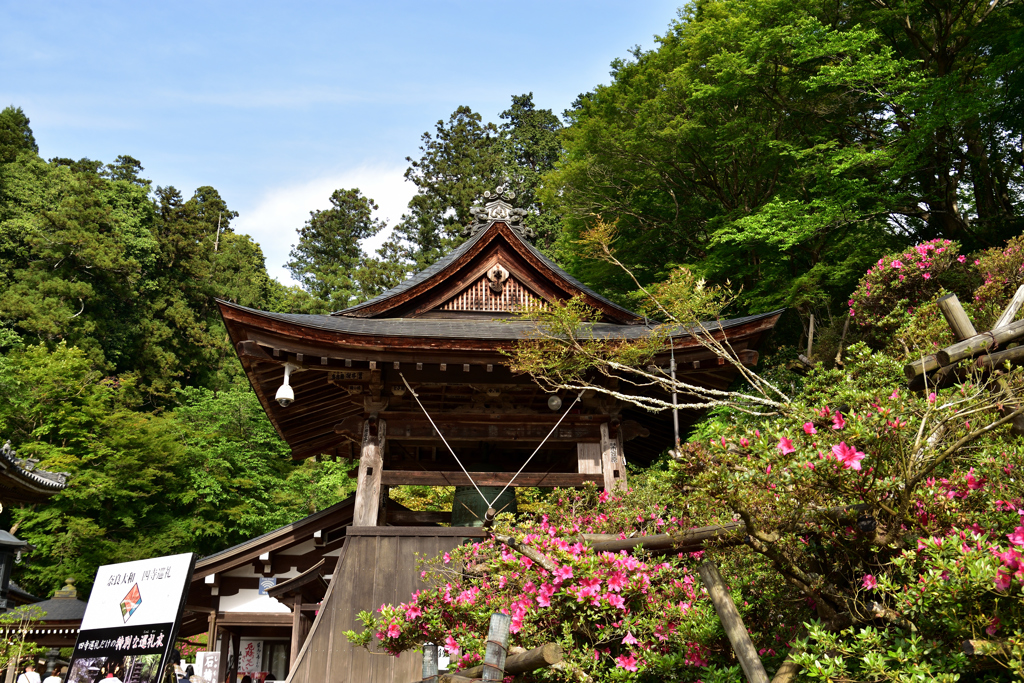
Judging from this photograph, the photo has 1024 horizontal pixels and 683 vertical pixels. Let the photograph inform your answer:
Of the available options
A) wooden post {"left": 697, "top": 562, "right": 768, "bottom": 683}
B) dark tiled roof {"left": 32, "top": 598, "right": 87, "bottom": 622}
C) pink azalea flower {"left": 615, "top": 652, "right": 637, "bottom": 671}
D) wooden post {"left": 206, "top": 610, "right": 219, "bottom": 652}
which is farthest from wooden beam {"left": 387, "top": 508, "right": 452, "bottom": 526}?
dark tiled roof {"left": 32, "top": 598, "right": 87, "bottom": 622}

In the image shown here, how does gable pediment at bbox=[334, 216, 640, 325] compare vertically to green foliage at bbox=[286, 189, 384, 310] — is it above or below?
below

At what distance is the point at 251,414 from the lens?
27219 mm

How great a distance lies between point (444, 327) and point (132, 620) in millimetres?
4673

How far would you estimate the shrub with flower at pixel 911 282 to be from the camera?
36.4 ft

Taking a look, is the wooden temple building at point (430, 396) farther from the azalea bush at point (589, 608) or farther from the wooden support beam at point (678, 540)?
the wooden support beam at point (678, 540)

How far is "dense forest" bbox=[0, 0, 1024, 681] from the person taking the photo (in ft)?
13.1

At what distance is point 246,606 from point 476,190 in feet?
79.8

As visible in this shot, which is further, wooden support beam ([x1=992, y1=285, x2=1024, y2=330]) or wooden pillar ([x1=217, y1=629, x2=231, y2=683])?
wooden pillar ([x1=217, y1=629, x2=231, y2=683])

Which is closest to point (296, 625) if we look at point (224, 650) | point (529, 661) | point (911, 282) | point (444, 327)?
point (224, 650)

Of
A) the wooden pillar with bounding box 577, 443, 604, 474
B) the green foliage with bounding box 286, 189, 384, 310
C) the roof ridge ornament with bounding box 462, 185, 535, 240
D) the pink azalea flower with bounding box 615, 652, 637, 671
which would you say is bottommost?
the pink azalea flower with bounding box 615, 652, 637, 671

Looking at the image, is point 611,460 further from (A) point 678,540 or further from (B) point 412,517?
(A) point 678,540

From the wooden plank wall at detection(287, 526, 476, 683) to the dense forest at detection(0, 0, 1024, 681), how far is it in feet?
6.77

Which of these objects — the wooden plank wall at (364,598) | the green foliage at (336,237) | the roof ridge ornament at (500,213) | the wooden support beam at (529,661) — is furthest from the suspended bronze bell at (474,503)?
the green foliage at (336,237)

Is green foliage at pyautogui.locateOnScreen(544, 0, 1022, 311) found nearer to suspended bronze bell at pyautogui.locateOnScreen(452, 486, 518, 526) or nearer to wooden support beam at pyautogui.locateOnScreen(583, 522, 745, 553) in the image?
suspended bronze bell at pyautogui.locateOnScreen(452, 486, 518, 526)
